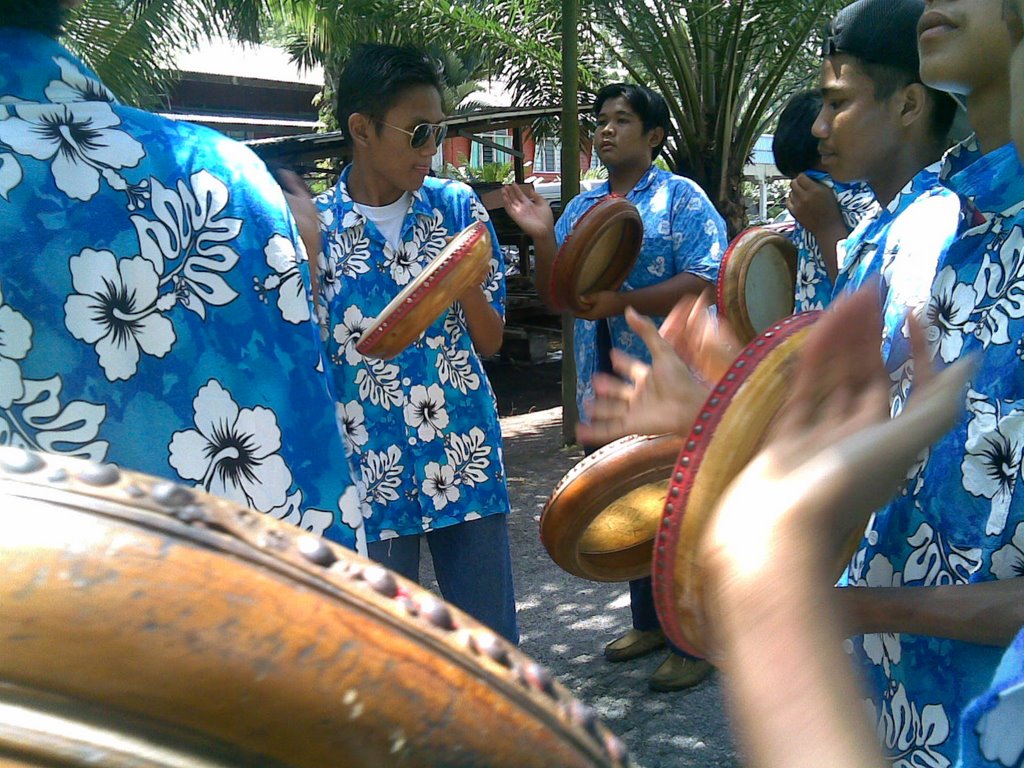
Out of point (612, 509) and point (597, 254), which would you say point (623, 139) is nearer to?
point (597, 254)

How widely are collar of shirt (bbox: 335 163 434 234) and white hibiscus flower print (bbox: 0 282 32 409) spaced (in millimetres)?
1630

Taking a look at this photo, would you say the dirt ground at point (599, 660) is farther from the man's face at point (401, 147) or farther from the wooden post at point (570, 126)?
the man's face at point (401, 147)

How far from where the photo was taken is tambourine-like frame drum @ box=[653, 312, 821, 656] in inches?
44.9

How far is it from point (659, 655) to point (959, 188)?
2.86 m

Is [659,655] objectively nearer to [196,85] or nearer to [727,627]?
[727,627]

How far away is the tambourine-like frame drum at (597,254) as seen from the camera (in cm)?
358

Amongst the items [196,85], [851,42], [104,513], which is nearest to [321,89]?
[196,85]

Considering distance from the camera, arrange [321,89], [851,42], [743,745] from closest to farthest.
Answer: [743,745], [851,42], [321,89]

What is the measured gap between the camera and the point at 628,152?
4172mm

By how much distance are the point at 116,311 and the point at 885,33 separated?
1.66 metres

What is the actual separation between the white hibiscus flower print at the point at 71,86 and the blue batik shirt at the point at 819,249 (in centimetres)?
206

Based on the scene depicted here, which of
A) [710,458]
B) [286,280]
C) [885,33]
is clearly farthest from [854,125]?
[286,280]

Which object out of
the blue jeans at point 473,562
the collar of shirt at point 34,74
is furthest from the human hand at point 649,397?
the blue jeans at point 473,562

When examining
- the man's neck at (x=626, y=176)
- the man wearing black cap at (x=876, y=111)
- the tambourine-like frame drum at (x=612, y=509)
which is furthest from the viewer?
the man's neck at (x=626, y=176)
